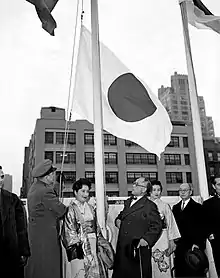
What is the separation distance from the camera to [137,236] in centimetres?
383

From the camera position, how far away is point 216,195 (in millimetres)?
4598

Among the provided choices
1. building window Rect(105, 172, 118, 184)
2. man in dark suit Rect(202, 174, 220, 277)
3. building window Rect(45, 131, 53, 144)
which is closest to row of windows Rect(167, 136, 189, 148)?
building window Rect(105, 172, 118, 184)

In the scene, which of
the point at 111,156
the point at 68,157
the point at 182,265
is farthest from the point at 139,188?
the point at 111,156

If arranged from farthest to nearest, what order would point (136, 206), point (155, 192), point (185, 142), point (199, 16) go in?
point (185, 142) → point (199, 16) → point (155, 192) → point (136, 206)

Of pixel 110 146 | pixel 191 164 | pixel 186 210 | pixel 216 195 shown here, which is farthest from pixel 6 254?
pixel 191 164

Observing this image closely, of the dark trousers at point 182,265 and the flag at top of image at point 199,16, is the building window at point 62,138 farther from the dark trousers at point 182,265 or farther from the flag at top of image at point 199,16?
the dark trousers at point 182,265

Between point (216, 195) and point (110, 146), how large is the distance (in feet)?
158

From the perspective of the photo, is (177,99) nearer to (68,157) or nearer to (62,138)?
(68,157)

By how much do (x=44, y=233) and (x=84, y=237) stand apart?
42 centimetres

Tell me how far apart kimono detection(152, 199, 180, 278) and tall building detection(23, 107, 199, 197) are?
41.9 m

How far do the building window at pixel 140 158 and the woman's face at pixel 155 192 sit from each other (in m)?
48.1

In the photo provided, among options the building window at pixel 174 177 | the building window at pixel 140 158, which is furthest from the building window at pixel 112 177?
the building window at pixel 174 177

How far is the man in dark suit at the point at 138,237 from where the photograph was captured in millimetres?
3773

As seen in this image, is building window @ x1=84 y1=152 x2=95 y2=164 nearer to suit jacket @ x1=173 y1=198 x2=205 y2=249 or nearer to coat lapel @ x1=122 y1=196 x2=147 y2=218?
suit jacket @ x1=173 y1=198 x2=205 y2=249
